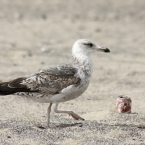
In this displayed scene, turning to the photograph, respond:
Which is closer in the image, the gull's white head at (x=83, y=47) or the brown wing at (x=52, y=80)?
the brown wing at (x=52, y=80)

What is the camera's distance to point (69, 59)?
13.8 meters

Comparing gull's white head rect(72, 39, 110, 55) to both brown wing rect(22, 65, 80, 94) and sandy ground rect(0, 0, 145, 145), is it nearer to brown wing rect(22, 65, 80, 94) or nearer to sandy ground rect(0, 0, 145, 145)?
brown wing rect(22, 65, 80, 94)

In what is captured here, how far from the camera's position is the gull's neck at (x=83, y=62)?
8.17 meters

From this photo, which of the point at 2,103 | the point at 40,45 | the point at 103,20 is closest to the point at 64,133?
the point at 2,103

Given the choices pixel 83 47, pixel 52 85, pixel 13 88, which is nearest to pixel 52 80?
pixel 52 85

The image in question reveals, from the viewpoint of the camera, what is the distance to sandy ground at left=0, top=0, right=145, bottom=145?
760cm

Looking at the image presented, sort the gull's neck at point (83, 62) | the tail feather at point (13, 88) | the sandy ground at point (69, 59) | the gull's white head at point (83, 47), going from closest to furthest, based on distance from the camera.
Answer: the sandy ground at point (69, 59) → the tail feather at point (13, 88) → the gull's neck at point (83, 62) → the gull's white head at point (83, 47)

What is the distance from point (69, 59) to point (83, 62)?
5.57 m

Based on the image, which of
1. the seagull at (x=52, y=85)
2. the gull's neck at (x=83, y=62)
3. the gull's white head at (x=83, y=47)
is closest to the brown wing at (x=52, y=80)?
the seagull at (x=52, y=85)

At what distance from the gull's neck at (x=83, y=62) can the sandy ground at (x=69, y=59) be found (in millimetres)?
681

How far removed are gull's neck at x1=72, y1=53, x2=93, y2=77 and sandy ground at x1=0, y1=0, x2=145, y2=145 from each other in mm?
681

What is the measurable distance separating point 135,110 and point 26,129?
6.82 feet

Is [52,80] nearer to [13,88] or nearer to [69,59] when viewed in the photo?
[13,88]

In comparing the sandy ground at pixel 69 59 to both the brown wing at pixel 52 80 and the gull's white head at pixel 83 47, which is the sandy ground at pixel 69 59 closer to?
the brown wing at pixel 52 80
